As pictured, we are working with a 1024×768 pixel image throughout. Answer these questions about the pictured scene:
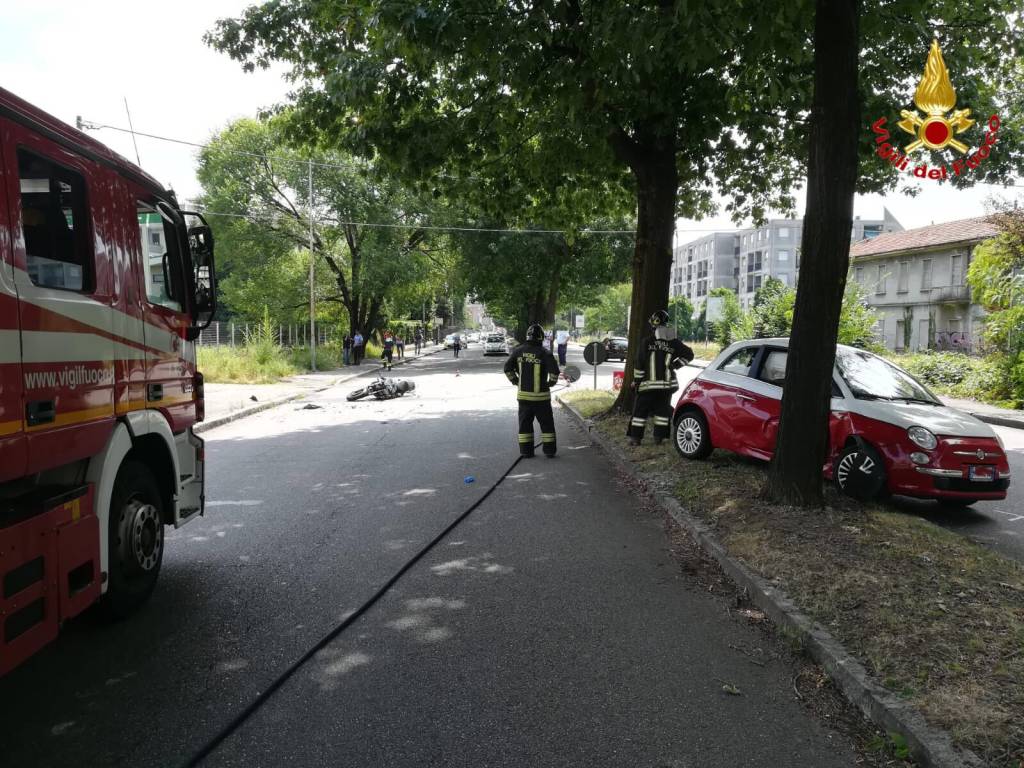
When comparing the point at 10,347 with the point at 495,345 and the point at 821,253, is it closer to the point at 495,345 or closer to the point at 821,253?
the point at 821,253

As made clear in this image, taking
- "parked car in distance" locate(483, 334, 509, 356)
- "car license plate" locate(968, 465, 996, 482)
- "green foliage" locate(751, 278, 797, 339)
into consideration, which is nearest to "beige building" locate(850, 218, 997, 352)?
"green foliage" locate(751, 278, 797, 339)

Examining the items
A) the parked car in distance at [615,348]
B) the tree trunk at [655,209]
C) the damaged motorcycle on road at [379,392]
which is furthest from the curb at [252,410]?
the parked car in distance at [615,348]

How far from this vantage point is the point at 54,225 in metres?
3.62

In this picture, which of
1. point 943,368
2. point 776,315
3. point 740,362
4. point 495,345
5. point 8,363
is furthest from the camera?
point 495,345

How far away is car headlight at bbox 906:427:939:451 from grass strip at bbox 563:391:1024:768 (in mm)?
686

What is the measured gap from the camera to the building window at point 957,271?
37.5 meters

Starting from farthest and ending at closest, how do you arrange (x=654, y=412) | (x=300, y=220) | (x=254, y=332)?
(x=300, y=220)
(x=254, y=332)
(x=654, y=412)

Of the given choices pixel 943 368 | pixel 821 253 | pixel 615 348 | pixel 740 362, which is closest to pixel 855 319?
pixel 943 368

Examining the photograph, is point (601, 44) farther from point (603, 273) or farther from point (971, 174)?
point (603, 273)

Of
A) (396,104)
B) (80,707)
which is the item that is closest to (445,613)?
(80,707)

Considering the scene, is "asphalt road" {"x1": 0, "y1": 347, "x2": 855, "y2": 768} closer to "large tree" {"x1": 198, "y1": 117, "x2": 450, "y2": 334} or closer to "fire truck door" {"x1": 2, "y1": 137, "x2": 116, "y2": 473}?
"fire truck door" {"x1": 2, "y1": 137, "x2": 116, "y2": 473}

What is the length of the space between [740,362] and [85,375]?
23.8ft

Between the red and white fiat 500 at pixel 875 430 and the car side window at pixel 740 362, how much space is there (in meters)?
0.02

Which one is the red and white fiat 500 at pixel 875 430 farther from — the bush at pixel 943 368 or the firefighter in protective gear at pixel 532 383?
the bush at pixel 943 368
